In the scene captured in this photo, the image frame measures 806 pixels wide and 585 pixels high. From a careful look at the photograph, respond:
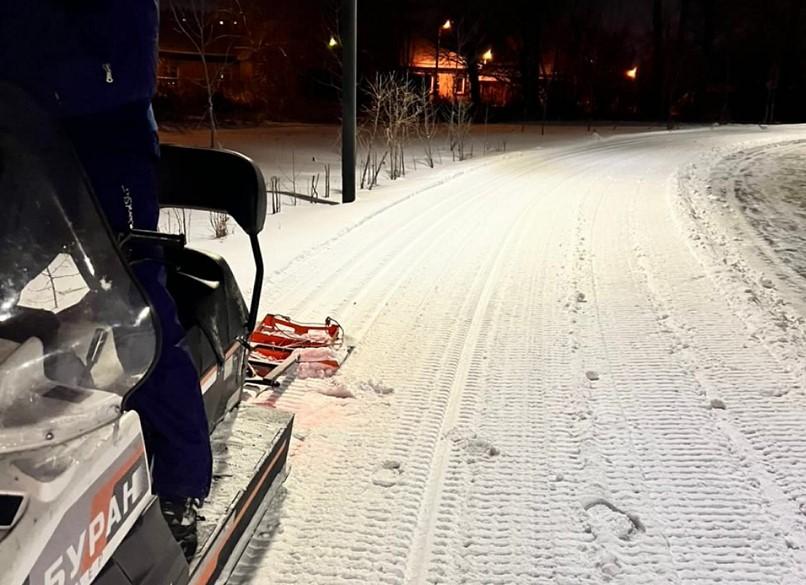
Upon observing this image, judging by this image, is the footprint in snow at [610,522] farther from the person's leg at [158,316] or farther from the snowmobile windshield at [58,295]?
the snowmobile windshield at [58,295]

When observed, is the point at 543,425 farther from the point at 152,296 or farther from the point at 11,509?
the point at 11,509

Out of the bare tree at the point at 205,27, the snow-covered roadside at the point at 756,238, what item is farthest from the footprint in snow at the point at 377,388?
the bare tree at the point at 205,27

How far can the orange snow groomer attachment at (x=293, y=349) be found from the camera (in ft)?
13.5

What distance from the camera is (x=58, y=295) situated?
1.49 meters

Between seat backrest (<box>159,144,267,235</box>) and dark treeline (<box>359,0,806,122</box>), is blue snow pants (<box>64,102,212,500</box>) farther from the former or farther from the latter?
dark treeline (<box>359,0,806,122</box>)

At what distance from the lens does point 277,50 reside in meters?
32.7

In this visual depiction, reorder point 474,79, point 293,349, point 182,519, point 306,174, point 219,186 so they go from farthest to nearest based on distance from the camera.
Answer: point 474,79 < point 306,174 < point 293,349 < point 219,186 < point 182,519

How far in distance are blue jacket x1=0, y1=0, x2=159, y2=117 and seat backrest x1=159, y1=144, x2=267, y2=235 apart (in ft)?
3.28

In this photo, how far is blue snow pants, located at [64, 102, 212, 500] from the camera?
5.40 feet

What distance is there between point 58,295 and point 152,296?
1.05 feet

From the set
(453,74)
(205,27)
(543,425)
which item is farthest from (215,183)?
(453,74)

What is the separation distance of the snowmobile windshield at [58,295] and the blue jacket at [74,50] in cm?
17

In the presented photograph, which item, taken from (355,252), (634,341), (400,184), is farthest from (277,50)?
(634,341)

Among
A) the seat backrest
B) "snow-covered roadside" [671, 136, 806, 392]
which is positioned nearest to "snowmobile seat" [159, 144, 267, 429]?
the seat backrest
